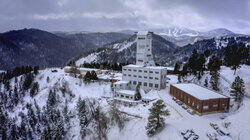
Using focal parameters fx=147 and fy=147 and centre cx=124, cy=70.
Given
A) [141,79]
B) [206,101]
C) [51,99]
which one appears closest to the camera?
[206,101]

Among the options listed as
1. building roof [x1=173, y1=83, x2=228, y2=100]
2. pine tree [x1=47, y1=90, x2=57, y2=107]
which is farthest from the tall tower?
pine tree [x1=47, y1=90, x2=57, y2=107]

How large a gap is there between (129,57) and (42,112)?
14198cm

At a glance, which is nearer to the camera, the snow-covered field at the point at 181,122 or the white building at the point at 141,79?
the snow-covered field at the point at 181,122

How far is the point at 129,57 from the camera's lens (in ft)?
641

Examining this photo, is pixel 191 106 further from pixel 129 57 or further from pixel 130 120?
pixel 129 57

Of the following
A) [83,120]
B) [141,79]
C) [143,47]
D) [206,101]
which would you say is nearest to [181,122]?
[206,101]

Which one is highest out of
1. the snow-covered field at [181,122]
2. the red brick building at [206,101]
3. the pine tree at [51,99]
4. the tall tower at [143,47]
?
the tall tower at [143,47]

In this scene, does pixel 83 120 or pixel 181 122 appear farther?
pixel 83 120

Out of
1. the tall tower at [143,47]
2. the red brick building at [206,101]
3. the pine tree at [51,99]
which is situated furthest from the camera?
the tall tower at [143,47]

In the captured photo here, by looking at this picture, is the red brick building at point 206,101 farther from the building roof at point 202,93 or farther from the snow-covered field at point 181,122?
the snow-covered field at point 181,122

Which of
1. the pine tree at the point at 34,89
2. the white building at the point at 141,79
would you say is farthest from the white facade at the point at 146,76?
the pine tree at the point at 34,89

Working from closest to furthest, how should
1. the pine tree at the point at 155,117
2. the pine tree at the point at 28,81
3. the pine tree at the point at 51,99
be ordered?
the pine tree at the point at 155,117 < the pine tree at the point at 51,99 < the pine tree at the point at 28,81

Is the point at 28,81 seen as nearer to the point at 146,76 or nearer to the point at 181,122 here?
the point at 146,76

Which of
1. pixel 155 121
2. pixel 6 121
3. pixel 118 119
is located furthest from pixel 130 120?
pixel 6 121
